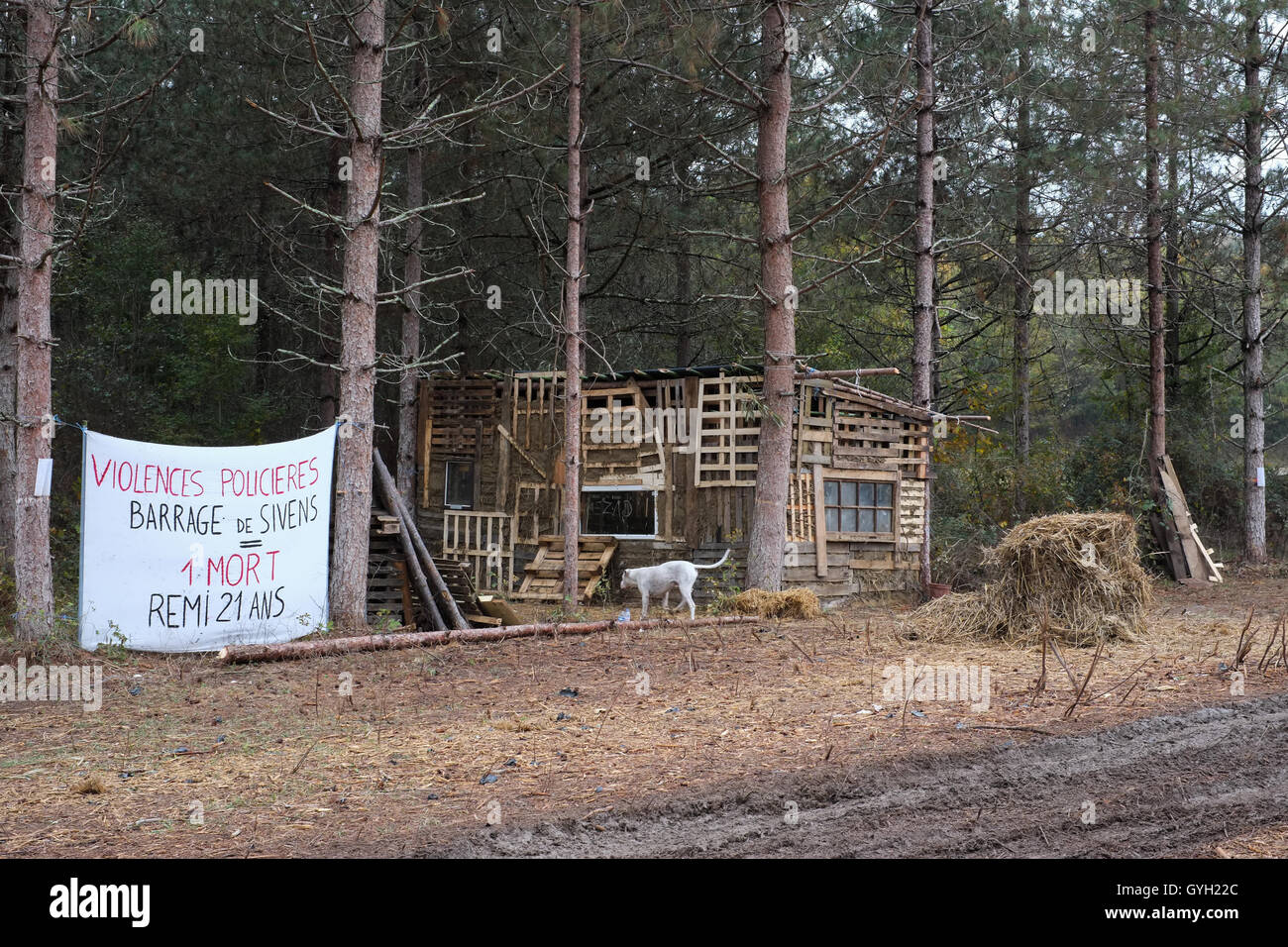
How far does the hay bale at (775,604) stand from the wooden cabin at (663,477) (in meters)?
3.14

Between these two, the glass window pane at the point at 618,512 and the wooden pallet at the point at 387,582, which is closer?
the wooden pallet at the point at 387,582

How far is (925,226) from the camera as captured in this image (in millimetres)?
16125

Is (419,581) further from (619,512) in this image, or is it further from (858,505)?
(858,505)

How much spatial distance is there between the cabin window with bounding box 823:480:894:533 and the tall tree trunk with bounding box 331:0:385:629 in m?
8.86

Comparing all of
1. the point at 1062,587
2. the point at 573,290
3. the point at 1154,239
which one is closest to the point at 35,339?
the point at 573,290

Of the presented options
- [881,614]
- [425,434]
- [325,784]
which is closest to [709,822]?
[325,784]

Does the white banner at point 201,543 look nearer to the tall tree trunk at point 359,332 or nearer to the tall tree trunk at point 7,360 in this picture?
the tall tree trunk at point 359,332

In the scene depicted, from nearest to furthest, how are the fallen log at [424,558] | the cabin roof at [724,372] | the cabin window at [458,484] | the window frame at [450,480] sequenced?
the fallen log at [424,558] → the cabin roof at [724,372] → the window frame at [450,480] → the cabin window at [458,484]

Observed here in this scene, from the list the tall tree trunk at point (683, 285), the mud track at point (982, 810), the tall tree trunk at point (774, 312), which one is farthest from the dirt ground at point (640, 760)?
the tall tree trunk at point (683, 285)

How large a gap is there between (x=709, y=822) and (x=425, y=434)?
52.0ft

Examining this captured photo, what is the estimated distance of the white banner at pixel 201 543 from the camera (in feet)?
29.1

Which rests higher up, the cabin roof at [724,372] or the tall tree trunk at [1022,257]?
the tall tree trunk at [1022,257]

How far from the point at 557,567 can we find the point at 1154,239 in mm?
12417

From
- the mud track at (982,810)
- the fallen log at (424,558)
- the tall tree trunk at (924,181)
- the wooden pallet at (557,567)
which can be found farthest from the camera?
the wooden pallet at (557,567)
